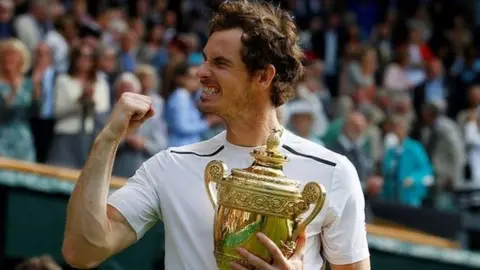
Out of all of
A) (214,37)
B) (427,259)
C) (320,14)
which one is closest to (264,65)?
(214,37)

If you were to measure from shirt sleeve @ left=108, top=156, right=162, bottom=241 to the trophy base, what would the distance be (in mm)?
338

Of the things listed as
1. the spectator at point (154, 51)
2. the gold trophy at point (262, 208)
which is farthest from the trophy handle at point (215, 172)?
the spectator at point (154, 51)

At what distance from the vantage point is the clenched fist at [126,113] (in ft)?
13.6

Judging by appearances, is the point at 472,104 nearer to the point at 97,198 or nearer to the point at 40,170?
the point at 40,170

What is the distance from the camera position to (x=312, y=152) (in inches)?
173

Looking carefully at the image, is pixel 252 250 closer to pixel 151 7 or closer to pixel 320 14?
pixel 151 7

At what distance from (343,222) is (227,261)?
0.45m

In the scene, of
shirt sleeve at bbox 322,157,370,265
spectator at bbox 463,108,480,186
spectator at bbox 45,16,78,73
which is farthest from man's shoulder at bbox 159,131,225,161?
spectator at bbox 463,108,480,186

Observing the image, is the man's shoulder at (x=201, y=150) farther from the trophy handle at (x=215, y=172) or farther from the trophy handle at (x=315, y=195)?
the trophy handle at (x=315, y=195)

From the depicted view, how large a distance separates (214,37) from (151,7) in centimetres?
1355

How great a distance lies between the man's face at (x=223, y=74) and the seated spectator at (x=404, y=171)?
29.0 ft

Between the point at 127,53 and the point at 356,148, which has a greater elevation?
the point at 127,53

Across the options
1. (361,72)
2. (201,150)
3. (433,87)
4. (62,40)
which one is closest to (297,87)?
(62,40)

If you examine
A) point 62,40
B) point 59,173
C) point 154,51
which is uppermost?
point 62,40
